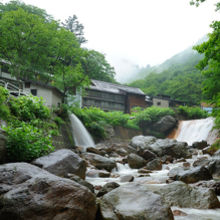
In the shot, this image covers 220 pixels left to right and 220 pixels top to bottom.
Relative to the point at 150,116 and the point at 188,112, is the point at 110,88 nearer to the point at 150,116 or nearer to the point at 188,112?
the point at 150,116

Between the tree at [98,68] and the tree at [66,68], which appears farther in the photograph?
the tree at [98,68]

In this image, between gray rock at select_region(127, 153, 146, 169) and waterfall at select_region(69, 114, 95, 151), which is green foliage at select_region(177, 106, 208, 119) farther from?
gray rock at select_region(127, 153, 146, 169)

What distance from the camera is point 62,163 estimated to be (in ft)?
22.3

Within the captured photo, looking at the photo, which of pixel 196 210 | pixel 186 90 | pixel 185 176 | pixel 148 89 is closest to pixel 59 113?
pixel 185 176

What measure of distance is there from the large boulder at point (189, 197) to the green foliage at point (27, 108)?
26.4 ft

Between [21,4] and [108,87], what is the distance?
20.7m

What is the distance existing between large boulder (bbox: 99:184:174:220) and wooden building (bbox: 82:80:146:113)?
3385 cm

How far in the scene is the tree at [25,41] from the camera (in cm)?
1864

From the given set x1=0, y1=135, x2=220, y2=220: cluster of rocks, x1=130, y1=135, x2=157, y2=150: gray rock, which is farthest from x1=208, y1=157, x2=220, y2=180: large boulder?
x1=130, y1=135, x2=157, y2=150: gray rock

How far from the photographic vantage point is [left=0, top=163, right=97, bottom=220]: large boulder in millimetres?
2877

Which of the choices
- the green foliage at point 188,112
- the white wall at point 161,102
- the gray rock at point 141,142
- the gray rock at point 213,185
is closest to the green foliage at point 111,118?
the green foliage at point 188,112

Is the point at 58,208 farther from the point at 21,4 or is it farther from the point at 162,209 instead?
the point at 21,4

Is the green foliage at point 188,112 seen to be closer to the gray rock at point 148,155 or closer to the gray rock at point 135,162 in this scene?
the gray rock at point 148,155

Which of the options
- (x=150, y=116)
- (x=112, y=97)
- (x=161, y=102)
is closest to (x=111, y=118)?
(x=150, y=116)
